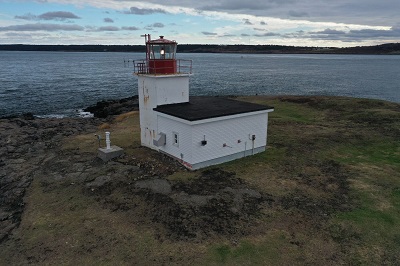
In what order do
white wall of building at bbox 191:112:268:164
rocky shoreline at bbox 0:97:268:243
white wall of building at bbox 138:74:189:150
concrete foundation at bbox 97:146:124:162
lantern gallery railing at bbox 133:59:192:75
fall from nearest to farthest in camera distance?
rocky shoreline at bbox 0:97:268:243
white wall of building at bbox 191:112:268:164
concrete foundation at bbox 97:146:124:162
white wall of building at bbox 138:74:189:150
lantern gallery railing at bbox 133:59:192:75

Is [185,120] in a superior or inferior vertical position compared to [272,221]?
superior

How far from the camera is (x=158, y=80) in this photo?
17.8 meters

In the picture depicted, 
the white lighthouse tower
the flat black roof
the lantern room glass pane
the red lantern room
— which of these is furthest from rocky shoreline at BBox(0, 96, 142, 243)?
the lantern room glass pane

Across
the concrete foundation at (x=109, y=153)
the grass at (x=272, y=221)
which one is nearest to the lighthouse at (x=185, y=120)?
the grass at (x=272, y=221)

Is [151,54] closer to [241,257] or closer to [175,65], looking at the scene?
[175,65]

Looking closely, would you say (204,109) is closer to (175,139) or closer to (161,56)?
(175,139)

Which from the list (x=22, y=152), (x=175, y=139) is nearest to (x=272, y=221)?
(x=175, y=139)

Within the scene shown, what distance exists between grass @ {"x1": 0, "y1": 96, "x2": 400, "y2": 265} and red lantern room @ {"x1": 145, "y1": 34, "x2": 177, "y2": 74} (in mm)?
5051

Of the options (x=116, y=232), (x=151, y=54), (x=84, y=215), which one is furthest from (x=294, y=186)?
(x=151, y=54)

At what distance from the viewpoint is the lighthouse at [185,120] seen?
16172mm

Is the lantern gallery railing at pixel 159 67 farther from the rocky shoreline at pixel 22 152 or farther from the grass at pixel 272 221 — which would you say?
the rocky shoreline at pixel 22 152

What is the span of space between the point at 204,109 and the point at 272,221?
7791mm

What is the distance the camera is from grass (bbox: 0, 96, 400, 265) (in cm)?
993

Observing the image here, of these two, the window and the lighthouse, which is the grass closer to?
the lighthouse
